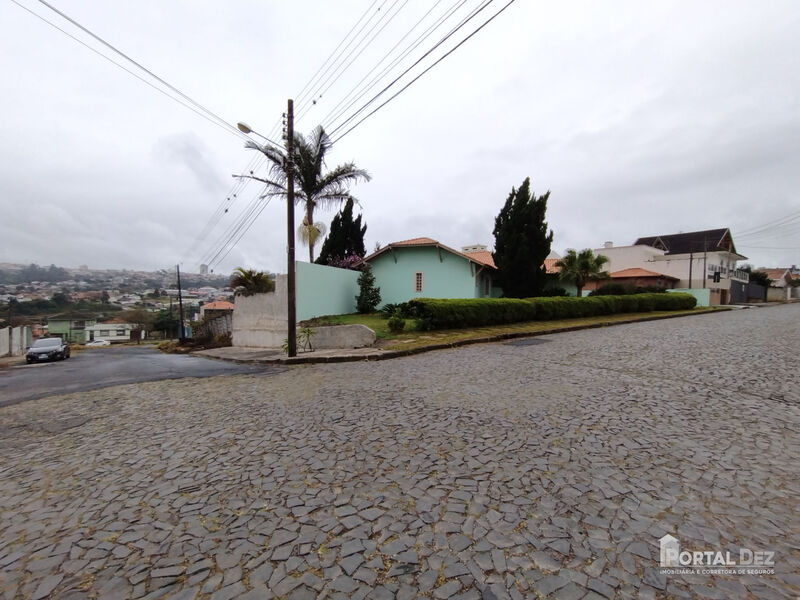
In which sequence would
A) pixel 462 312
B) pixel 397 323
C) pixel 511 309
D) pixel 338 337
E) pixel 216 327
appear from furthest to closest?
1. pixel 216 327
2. pixel 511 309
3. pixel 462 312
4. pixel 397 323
5. pixel 338 337

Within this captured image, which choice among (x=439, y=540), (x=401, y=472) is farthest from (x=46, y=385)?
(x=439, y=540)

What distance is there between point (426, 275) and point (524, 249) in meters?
6.46

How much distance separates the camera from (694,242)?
4706 centimetres

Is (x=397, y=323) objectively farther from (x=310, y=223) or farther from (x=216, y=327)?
(x=216, y=327)

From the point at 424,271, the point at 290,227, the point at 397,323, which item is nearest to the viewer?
the point at 290,227

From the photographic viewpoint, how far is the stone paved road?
207cm

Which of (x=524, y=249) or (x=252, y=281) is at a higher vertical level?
(x=524, y=249)

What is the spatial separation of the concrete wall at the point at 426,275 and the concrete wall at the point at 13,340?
26.6 m

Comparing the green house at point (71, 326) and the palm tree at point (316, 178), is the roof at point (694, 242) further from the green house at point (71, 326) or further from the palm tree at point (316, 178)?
the green house at point (71, 326)

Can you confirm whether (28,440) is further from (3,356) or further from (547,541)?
(3,356)

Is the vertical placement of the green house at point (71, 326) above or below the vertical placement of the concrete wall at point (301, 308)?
below

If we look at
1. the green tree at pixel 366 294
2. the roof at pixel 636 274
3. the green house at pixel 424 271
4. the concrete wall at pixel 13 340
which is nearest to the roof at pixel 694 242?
the roof at pixel 636 274

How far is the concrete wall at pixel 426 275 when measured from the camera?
21.4m

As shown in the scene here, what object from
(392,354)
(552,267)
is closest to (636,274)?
(552,267)
